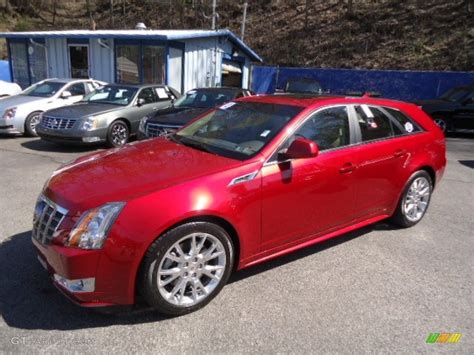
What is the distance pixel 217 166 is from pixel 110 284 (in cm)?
118

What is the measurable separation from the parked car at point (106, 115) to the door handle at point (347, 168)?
6.29m

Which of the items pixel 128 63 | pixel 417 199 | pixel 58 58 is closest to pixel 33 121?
pixel 128 63

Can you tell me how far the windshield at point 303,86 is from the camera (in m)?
16.8

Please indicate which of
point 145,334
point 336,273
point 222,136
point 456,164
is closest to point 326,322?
point 336,273

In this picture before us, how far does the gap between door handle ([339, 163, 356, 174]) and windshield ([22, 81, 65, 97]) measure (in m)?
9.40

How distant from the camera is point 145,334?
9.02 feet

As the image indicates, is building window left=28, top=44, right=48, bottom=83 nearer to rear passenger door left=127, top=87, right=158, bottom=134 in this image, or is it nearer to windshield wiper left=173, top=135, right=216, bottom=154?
rear passenger door left=127, top=87, right=158, bottom=134

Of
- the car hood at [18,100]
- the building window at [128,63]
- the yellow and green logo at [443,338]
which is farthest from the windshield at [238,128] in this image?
the building window at [128,63]

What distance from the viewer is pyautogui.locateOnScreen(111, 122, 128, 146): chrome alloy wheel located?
29.7 ft

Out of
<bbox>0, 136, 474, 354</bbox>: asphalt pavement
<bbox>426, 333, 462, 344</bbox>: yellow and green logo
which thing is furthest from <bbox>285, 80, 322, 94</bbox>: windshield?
<bbox>426, 333, 462, 344</bbox>: yellow and green logo

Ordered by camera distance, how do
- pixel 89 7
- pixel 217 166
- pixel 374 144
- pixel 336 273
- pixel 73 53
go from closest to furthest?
pixel 217 166
pixel 336 273
pixel 374 144
pixel 73 53
pixel 89 7

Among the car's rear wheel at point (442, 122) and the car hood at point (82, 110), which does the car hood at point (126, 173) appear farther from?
the car's rear wheel at point (442, 122)

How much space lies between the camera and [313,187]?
3.54 meters

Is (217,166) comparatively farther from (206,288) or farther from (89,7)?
(89,7)
